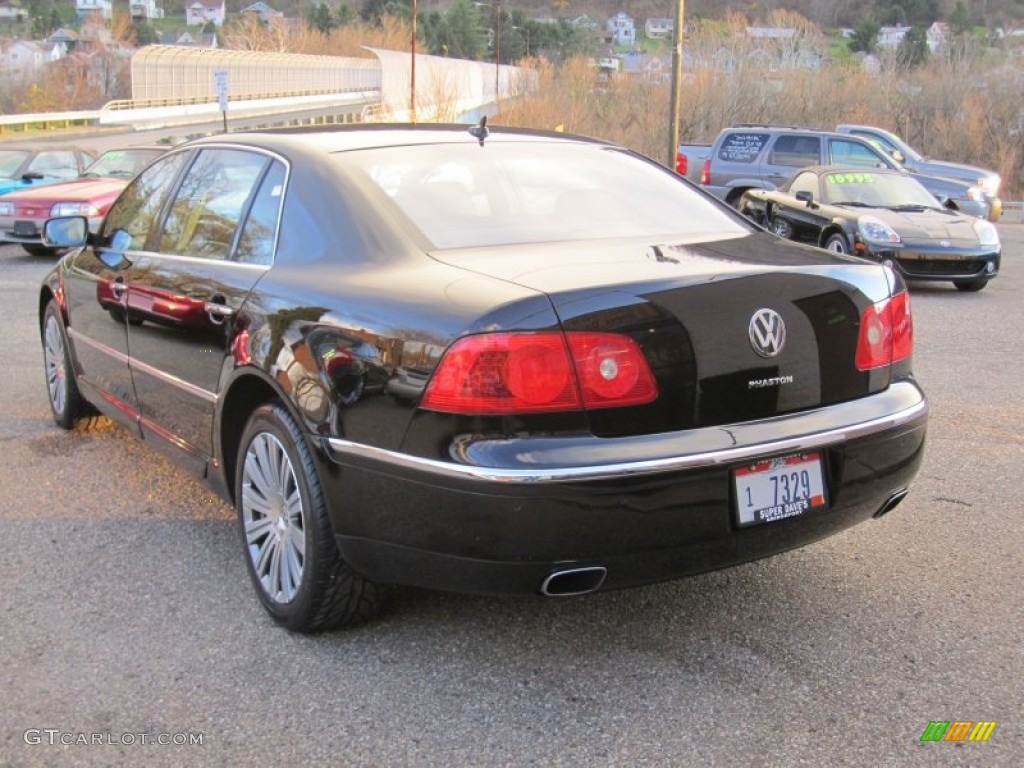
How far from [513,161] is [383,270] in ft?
3.27

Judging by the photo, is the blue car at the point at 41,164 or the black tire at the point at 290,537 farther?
the blue car at the point at 41,164

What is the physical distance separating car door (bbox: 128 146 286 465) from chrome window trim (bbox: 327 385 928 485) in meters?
0.92

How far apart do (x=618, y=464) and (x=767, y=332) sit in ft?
2.07

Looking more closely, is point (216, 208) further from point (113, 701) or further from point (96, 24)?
point (96, 24)

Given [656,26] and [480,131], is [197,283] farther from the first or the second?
[656,26]

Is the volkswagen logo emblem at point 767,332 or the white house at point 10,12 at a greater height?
the white house at point 10,12

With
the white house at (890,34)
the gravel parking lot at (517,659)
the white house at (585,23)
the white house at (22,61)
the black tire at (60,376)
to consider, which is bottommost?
the gravel parking lot at (517,659)

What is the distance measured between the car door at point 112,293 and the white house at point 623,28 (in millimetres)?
138100

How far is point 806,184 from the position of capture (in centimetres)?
1271

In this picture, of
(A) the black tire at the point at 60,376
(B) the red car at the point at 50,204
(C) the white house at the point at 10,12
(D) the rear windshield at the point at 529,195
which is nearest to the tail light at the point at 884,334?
(D) the rear windshield at the point at 529,195

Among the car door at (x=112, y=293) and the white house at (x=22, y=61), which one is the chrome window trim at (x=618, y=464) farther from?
the white house at (x=22, y=61)

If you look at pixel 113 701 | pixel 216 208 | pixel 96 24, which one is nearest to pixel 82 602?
pixel 113 701

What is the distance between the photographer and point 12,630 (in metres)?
3.36

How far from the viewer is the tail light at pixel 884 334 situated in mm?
3260
